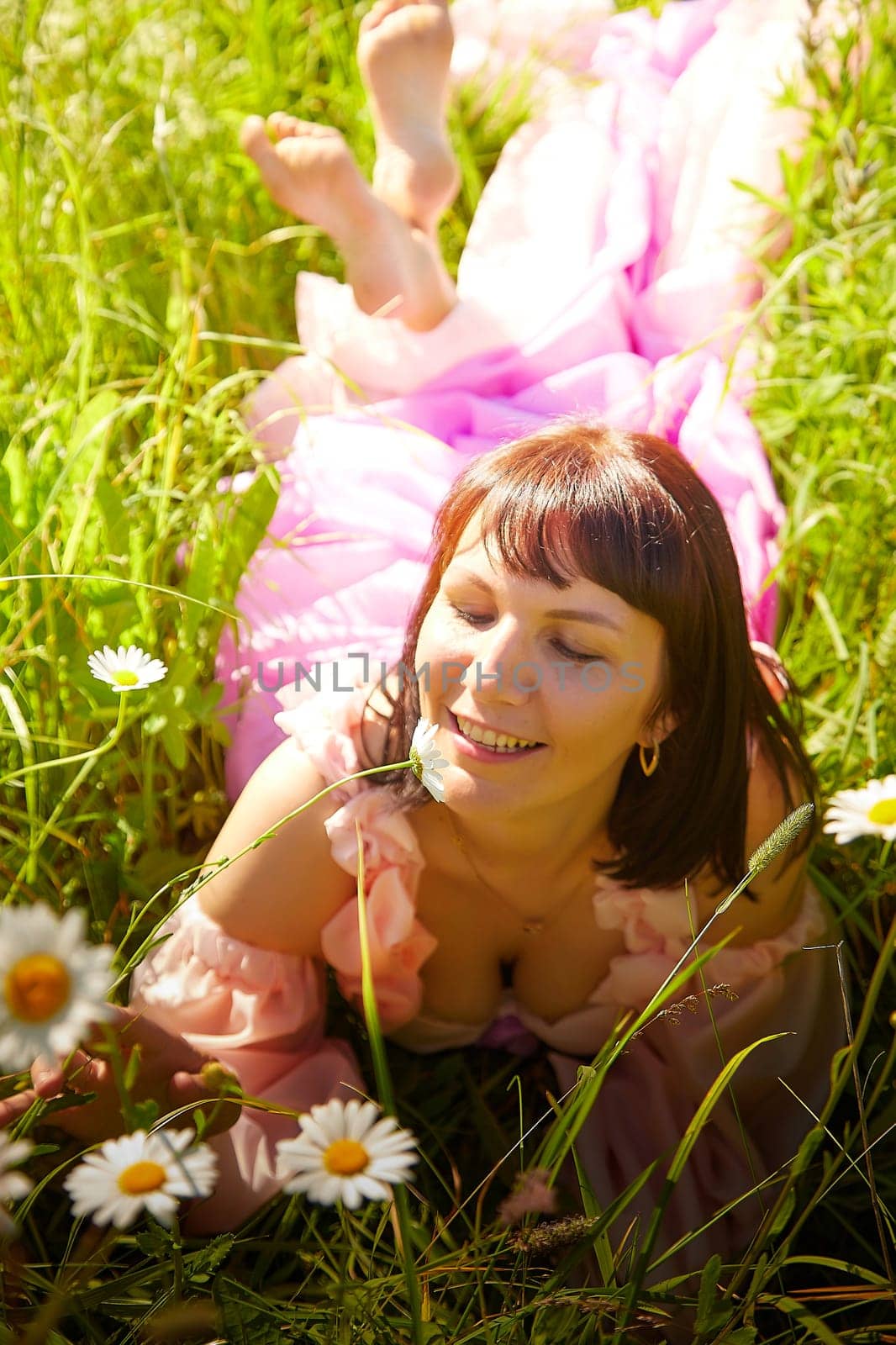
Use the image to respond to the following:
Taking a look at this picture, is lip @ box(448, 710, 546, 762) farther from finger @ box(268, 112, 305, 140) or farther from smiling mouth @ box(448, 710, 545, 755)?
finger @ box(268, 112, 305, 140)

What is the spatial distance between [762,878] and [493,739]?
325 mm

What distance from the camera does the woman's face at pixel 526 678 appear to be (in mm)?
→ 856

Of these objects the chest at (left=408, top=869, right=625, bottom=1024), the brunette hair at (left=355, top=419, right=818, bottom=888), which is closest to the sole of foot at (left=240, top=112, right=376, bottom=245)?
the brunette hair at (left=355, top=419, right=818, bottom=888)

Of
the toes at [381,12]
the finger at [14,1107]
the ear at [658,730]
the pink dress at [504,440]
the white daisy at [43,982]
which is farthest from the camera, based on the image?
the toes at [381,12]

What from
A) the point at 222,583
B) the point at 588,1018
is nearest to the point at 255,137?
the point at 222,583

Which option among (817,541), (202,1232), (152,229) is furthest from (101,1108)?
(152,229)

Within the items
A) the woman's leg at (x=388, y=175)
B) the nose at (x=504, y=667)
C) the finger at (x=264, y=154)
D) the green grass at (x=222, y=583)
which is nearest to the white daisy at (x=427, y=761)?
the nose at (x=504, y=667)

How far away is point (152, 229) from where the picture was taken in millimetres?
1882

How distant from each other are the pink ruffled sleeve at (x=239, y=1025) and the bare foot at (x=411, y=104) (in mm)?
896

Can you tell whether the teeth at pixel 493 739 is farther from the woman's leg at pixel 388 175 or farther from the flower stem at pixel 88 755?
the woman's leg at pixel 388 175

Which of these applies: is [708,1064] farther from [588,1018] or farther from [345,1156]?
[345,1156]

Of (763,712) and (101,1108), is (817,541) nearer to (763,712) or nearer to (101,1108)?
(763,712)

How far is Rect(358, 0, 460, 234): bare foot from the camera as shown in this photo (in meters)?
1.42

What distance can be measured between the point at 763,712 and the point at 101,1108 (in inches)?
24.1
